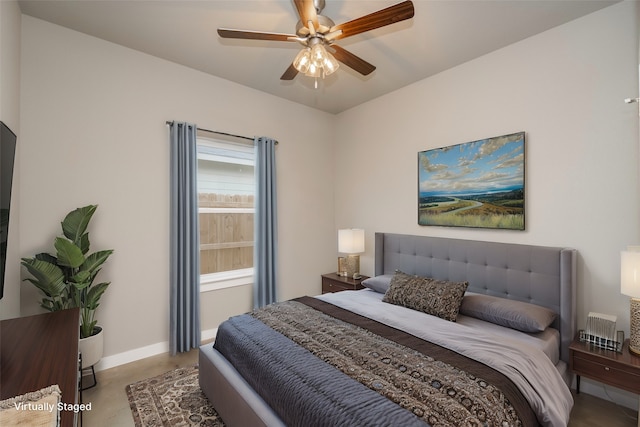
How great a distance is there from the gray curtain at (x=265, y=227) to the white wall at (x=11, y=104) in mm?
2088

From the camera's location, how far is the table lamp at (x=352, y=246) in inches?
149

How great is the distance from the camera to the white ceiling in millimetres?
2215

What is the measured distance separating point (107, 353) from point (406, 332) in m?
2.71

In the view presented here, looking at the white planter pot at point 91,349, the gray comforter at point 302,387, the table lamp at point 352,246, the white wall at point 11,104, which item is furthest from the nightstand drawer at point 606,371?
the white wall at point 11,104

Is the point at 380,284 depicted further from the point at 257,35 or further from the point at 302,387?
the point at 257,35

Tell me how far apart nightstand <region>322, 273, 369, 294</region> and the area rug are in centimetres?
186

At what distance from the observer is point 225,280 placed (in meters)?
3.51

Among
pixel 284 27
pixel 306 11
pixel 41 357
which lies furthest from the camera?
pixel 284 27

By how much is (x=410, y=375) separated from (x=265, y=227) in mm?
2554

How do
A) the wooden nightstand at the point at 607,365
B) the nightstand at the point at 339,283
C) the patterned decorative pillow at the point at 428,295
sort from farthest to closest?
the nightstand at the point at 339,283 → the patterned decorative pillow at the point at 428,295 → the wooden nightstand at the point at 607,365

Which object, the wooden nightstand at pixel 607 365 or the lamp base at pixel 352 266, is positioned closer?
the wooden nightstand at pixel 607 365

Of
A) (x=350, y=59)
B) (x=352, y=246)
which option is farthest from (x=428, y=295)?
(x=350, y=59)

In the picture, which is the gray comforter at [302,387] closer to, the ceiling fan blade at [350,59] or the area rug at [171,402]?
the area rug at [171,402]

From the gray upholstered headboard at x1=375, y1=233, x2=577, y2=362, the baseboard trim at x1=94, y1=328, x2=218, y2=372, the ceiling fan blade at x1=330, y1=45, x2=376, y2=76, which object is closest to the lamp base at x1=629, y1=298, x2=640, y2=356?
the gray upholstered headboard at x1=375, y1=233, x2=577, y2=362
